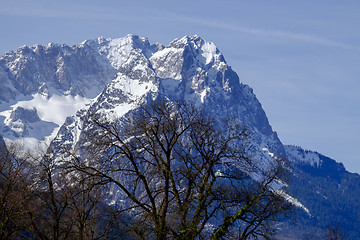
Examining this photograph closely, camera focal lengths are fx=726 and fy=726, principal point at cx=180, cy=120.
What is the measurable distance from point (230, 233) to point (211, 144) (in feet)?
14.9

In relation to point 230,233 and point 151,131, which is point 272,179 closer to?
point 230,233

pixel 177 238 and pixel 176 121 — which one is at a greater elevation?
pixel 176 121

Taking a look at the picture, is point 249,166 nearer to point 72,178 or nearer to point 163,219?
point 163,219

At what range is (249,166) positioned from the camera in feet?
125

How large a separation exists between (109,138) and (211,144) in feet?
16.9

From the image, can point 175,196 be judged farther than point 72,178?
No

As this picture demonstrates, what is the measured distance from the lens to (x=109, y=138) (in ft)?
115

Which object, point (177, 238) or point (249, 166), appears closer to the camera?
point (177, 238)

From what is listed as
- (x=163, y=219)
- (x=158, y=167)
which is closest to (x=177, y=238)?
(x=163, y=219)

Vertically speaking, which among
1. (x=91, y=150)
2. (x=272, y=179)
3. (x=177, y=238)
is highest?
(x=91, y=150)

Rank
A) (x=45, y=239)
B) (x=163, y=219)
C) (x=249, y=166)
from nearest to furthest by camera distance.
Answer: (x=163, y=219), (x=45, y=239), (x=249, y=166)

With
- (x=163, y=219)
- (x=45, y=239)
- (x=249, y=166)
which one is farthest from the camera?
(x=249, y=166)

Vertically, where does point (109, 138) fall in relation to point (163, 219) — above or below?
above

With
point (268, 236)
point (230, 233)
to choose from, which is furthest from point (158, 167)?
point (268, 236)
